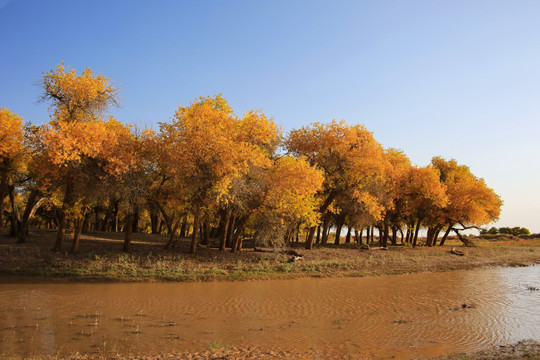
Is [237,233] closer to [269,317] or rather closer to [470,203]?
[269,317]

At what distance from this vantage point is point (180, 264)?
22812 mm

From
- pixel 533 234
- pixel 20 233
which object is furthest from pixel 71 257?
pixel 533 234

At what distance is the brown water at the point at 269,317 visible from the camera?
1041 centimetres

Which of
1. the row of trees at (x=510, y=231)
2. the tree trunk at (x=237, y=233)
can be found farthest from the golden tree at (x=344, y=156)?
the row of trees at (x=510, y=231)

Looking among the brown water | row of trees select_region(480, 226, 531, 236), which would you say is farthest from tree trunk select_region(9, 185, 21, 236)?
row of trees select_region(480, 226, 531, 236)

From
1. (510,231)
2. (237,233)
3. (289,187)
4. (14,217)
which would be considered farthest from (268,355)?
(510,231)

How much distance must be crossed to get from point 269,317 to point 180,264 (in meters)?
10.7

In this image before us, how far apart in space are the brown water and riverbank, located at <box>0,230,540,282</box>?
1662 mm

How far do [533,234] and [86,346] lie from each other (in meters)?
96.7

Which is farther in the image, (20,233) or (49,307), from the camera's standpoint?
(20,233)

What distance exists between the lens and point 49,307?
14008mm

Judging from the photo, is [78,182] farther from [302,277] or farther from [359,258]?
[359,258]

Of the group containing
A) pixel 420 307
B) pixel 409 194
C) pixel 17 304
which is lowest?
pixel 17 304

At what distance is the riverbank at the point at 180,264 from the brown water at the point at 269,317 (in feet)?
5.45
